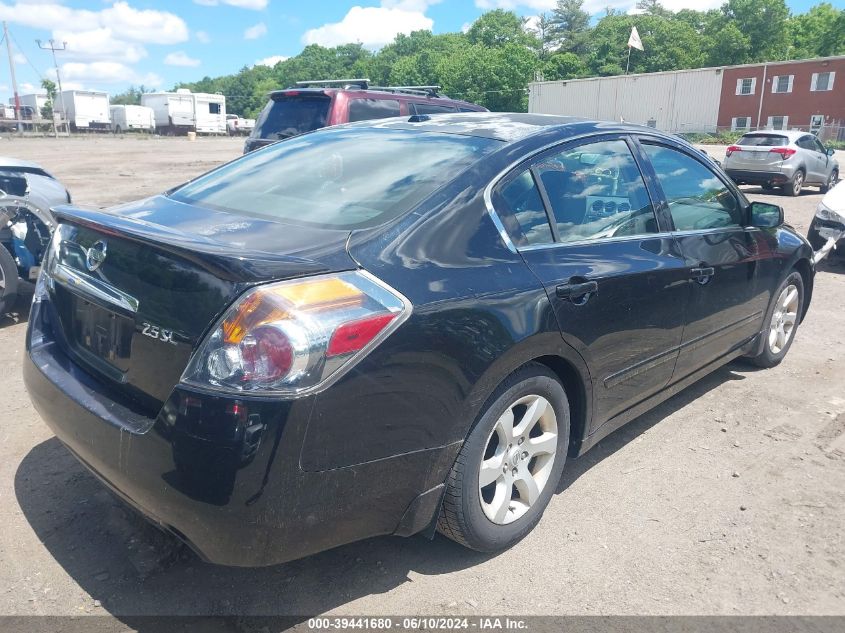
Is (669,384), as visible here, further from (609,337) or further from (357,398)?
(357,398)

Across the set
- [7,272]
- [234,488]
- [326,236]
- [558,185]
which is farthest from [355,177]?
[7,272]

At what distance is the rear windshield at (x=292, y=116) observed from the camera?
858 centimetres

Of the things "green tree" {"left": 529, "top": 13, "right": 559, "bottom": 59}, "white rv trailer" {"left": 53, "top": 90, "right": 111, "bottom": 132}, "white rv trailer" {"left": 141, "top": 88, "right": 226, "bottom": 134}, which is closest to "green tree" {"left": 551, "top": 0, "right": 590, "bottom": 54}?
"green tree" {"left": 529, "top": 13, "right": 559, "bottom": 59}

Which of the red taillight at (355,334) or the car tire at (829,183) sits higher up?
the red taillight at (355,334)

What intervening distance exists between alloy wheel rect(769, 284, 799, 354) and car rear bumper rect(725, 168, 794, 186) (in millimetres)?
12055

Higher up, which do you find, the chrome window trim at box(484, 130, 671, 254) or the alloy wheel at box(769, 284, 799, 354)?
the chrome window trim at box(484, 130, 671, 254)

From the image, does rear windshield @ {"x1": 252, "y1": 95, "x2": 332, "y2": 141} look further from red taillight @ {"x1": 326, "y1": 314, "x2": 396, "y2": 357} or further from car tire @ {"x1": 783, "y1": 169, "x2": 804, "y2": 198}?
car tire @ {"x1": 783, "y1": 169, "x2": 804, "y2": 198}

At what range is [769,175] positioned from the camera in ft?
53.0

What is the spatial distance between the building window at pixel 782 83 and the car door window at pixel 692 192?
181 ft

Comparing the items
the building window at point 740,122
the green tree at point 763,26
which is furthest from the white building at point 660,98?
the green tree at point 763,26

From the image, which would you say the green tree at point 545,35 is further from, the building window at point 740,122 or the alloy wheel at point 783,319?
the alloy wheel at point 783,319

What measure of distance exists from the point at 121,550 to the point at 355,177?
1.80 meters

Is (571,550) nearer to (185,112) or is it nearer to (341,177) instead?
(341,177)

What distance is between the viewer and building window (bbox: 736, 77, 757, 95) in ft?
172
